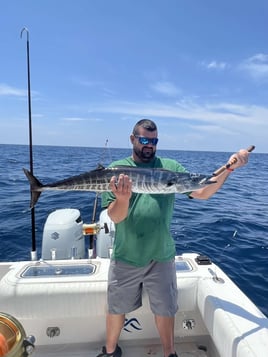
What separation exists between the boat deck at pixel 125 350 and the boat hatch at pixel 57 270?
2.45 feet

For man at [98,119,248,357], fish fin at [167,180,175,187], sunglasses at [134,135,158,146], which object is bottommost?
man at [98,119,248,357]

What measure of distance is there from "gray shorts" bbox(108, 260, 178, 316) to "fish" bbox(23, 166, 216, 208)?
667mm

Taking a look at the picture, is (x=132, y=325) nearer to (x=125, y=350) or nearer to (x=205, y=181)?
(x=125, y=350)

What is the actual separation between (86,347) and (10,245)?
416 centimetres

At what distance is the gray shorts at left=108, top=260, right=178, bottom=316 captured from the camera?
2.57 m

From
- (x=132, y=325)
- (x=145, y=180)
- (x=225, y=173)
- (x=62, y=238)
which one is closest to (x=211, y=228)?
(x=62, y=238)

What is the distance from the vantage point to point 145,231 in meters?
2.51

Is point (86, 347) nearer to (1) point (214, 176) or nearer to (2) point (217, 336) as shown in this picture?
(2) point (217, 336)

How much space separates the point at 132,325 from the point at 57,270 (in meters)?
0.96

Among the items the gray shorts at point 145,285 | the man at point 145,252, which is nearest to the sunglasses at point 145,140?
the man at point 145,252

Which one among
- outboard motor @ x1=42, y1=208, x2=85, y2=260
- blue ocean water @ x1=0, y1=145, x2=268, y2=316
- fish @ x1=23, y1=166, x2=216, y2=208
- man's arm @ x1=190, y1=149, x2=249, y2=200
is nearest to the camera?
fish @ x1=23, y1=166, x2=216, y2=208

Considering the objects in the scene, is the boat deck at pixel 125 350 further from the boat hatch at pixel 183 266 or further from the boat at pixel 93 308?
the boat hatch at pixel 183 266

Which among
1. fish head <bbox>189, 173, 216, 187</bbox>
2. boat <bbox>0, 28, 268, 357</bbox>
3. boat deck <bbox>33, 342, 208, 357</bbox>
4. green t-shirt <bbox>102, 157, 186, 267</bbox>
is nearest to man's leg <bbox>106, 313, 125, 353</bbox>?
boat <bbox>0, 28, 268, 357</bbox>

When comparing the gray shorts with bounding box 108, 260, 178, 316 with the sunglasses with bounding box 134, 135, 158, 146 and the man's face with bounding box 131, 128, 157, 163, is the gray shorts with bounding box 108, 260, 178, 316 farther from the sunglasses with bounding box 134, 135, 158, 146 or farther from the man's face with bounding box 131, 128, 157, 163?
the sunglasses with bounding box 134, 135, 158, 146
